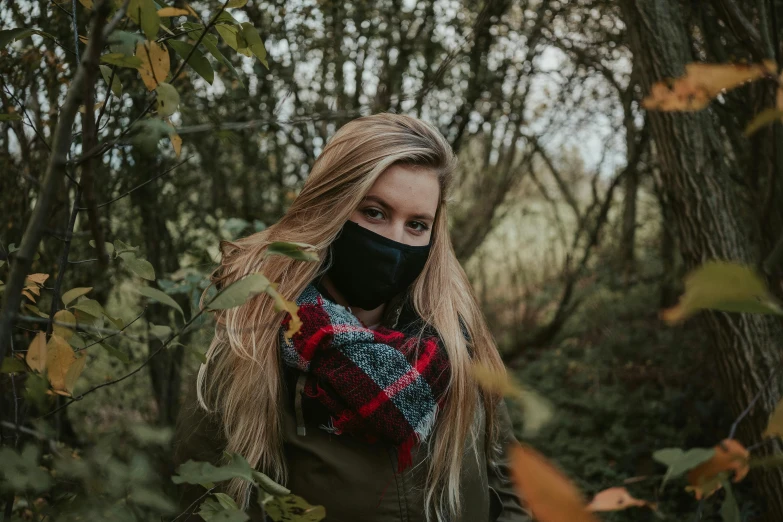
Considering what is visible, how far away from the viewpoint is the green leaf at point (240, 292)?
854 millimetres

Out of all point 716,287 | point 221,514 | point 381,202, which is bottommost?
point 221,514

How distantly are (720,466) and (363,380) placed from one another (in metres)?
1.19

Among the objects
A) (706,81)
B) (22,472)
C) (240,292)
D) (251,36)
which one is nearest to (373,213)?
(251,36)

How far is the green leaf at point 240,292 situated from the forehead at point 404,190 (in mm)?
1092

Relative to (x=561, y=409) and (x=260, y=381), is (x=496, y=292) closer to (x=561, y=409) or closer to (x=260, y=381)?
(x=561, y=409)

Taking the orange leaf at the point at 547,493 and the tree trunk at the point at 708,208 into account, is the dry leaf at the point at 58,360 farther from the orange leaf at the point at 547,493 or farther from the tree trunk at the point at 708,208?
the tree trunk at the point at 708,208

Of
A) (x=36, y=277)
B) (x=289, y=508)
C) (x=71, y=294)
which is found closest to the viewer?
(x=289, y=508)

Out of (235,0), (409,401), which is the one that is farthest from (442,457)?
(235,0)

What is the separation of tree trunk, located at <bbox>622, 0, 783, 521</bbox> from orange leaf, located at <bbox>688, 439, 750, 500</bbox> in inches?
84.6

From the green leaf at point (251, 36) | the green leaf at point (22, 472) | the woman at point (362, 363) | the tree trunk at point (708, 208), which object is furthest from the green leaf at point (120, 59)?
the tree trunk at point (708, 208)

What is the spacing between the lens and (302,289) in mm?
1924

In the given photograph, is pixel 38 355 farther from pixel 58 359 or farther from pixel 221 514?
pixel 221 514

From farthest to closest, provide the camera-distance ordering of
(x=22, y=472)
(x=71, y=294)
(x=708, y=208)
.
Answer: (x=708, y=208)
(x=71, y=294)
(x=22, y=472)

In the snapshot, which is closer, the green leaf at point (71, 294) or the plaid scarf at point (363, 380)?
the green leaf at point (71, 294)
